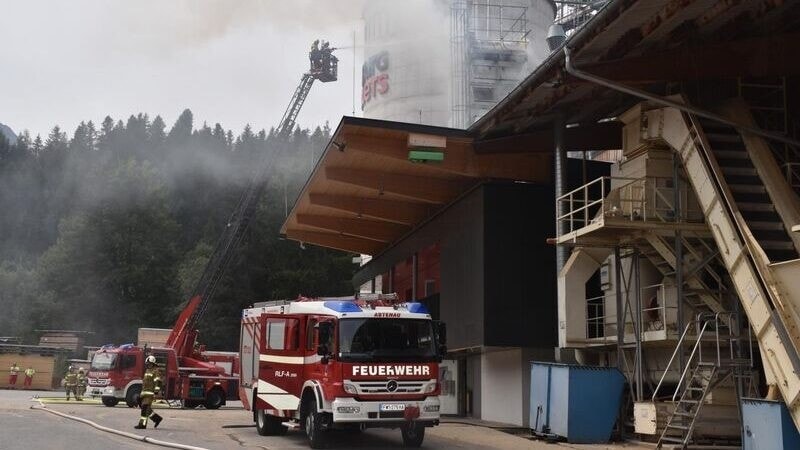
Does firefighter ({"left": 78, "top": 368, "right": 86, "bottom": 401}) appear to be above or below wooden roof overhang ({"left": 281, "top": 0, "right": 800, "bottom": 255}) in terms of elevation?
below

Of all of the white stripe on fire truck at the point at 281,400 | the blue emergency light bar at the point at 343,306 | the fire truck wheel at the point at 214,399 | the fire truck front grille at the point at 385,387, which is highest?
the blue emergency light bar at the point at 343,306

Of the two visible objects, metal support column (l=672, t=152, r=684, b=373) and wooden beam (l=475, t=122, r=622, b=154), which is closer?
metal support column (l=672, t=152, r=684, b=373)

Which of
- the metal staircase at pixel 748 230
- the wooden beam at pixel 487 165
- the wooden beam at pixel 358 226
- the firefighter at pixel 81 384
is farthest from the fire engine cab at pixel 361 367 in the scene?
the firefighter at pixel 81 384

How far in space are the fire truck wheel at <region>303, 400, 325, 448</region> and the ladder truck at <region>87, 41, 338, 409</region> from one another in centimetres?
1555

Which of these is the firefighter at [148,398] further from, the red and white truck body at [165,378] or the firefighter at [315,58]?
the firefighter at [315,58]

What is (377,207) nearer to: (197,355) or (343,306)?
(197,355)

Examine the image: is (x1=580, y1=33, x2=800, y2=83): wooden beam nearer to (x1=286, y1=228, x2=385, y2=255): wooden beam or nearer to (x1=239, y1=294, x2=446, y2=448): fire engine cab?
(x1=239, y1=294, x2=446, y2=448): fire engine cab

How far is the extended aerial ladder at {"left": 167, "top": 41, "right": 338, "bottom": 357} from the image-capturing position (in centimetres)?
3256

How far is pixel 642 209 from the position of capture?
17.0 meters

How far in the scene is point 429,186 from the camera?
26.1 meters

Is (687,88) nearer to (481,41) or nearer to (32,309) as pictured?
(481,41)

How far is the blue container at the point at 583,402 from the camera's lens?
17.0 meters

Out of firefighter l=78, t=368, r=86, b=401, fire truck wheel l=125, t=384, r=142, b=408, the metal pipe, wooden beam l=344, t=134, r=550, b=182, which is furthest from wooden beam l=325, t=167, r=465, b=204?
firefighter l=78, t=368, r=86, b=401

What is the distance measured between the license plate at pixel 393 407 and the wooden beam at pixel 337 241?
2197cm
